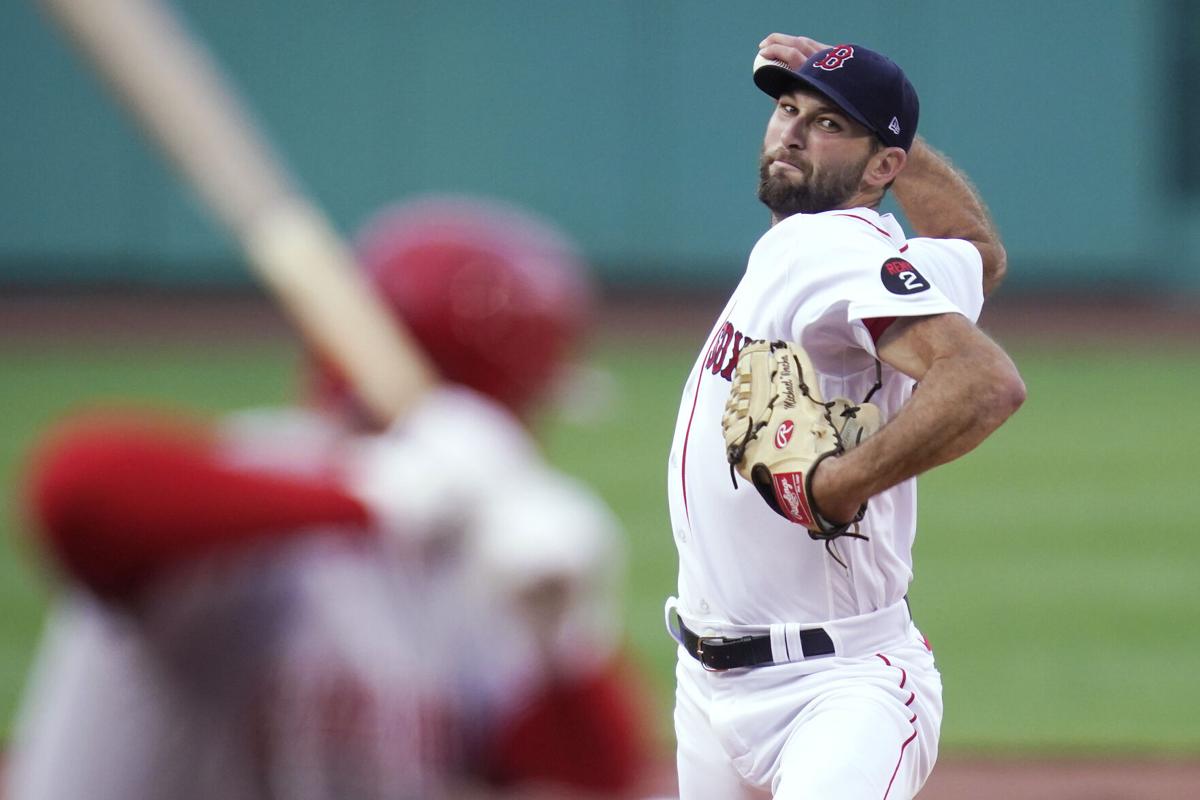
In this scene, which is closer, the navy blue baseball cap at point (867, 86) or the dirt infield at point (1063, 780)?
the navy blue baseball cap at point (867, 86)

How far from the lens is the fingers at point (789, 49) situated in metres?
2.01

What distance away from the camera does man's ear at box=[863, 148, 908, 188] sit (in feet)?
6.58

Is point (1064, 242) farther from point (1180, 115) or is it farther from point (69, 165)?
point (69, 165)

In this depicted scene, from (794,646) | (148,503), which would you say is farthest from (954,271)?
(148,503)

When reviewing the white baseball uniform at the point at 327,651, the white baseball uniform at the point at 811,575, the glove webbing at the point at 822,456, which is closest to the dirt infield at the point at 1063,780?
the white baseball uniform at the point at 811,575

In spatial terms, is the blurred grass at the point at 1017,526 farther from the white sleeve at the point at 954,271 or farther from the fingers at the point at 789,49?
the fingers at the point at 789,49

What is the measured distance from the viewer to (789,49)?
2.02 metres

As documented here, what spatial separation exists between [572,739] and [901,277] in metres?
0.86

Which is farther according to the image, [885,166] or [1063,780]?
[1063,780]

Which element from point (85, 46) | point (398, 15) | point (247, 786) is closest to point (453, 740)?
point (247, 786)

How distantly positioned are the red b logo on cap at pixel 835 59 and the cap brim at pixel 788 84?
0.02m

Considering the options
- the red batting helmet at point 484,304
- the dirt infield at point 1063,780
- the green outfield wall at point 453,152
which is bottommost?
the dirt infield at point 1063,780

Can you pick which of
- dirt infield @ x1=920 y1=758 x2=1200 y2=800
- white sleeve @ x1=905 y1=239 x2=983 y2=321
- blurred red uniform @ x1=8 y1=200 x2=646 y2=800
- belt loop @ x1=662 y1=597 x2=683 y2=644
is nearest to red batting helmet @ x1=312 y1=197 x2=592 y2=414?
blurred red uniform @ x1=8 y1=200 x2=646 y2=800

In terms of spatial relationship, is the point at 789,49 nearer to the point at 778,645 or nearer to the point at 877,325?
the point at 877,325
